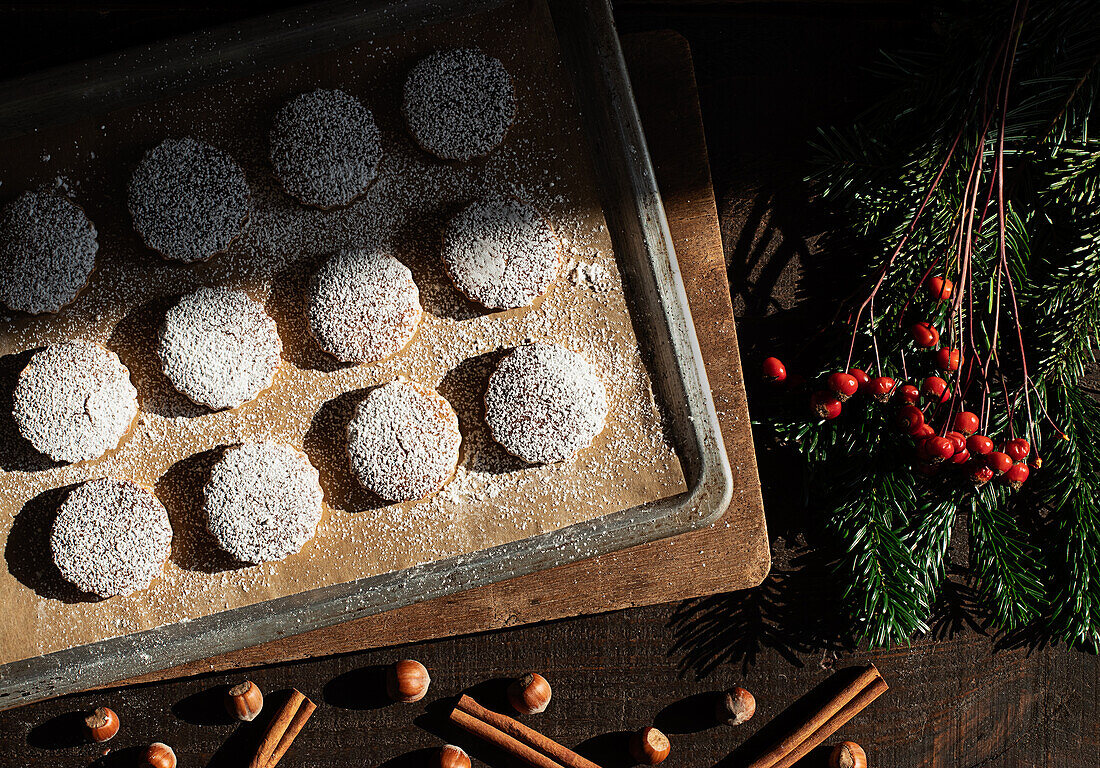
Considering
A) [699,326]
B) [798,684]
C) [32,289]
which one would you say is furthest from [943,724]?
[32,289]

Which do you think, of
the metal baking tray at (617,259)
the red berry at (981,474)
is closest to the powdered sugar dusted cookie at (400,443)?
the metal baking tray at (617,259)

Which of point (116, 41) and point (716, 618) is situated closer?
point (116, 41)

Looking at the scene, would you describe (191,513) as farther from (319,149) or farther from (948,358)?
(948,358)

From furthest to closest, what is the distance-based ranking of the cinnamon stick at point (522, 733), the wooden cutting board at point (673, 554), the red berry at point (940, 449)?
1. the cinnamon stick at point (522, 733)
2. the wooden cutting board at point (673, 554)
3. the red berry at point (940, 449)

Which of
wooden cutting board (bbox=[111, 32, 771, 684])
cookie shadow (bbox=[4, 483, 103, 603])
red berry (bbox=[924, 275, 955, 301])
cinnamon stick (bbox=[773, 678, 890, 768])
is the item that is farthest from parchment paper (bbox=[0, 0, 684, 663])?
cinnamon stick (bbox=[773, 678, 890, 768])

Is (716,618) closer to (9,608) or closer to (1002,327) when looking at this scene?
(1002,327)

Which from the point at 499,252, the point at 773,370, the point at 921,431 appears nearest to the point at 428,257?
the point at 499,252

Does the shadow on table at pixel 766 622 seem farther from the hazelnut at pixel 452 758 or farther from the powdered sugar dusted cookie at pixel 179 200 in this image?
the powdered sugar dusted cookie at pixel 179 200
